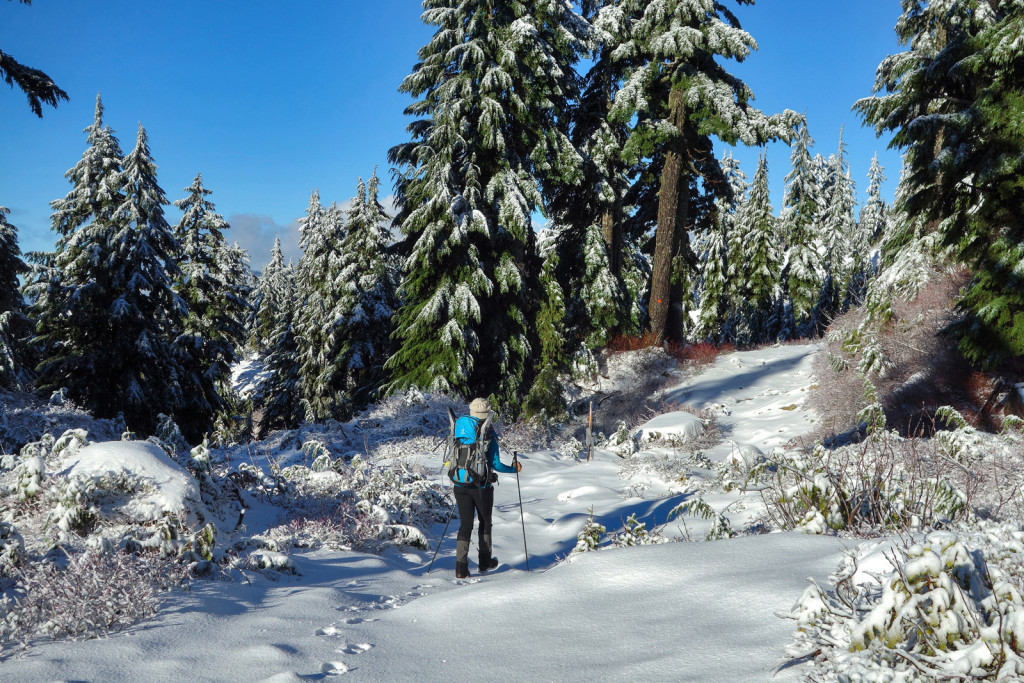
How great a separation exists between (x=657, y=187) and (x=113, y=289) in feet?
60.3

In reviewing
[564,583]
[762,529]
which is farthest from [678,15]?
[564,583]

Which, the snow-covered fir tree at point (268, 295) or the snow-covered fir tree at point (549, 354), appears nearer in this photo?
the snow-covered fir tree at point (549, 354)

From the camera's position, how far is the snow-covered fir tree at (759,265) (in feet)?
127

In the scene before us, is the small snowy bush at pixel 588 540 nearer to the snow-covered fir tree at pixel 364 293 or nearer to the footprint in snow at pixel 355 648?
the footprint in snow at pixel 355 648

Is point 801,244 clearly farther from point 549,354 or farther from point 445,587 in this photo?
point 445,587

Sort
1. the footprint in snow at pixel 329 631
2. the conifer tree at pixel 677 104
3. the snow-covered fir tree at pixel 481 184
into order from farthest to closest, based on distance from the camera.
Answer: the conifer tree at pixel 677 104 → the snow-covered fir tree at pixel 481 184 → the footprint in snow at pixel 329 631

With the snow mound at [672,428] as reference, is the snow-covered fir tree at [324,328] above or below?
above

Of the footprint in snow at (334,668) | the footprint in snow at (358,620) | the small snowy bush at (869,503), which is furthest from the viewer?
the small snowy bush at (869,503)

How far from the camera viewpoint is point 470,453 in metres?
5.96

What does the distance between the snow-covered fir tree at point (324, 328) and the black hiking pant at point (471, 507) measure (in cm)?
1687

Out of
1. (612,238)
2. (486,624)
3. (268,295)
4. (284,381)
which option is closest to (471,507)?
(486,624)

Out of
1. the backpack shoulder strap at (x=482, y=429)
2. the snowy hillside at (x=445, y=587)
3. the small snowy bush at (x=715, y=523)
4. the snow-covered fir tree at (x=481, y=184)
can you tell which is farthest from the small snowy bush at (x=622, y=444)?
the backpack shoulder strap at (x=482, y=429)

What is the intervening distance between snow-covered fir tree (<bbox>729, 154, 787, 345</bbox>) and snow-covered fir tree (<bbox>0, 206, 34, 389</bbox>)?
121 ft

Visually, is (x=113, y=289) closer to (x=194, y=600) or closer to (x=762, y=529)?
(x=194, y=600)
